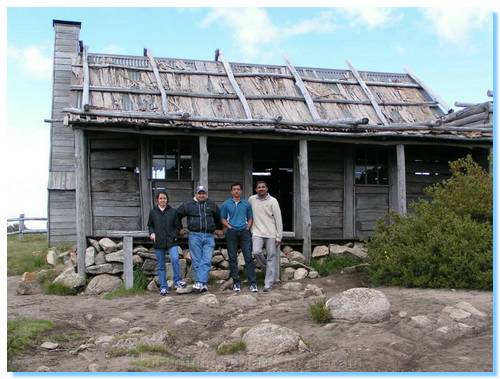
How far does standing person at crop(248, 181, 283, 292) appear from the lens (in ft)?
32.4

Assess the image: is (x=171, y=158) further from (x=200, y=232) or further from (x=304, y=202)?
(x=200, y=232)

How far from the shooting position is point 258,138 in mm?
→ 11695

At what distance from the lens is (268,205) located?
32.6 ft

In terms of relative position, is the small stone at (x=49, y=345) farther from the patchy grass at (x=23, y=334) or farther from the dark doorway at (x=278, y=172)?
the dark doorway at (x=278, y=172)

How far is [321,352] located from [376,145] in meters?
8.48

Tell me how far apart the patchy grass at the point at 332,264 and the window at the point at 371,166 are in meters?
2.40

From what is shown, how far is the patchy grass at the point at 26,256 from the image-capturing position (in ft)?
46.3

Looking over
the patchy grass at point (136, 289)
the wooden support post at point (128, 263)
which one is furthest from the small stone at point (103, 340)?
the wooden support post at point (128, 263)

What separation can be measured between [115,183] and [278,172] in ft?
15.1

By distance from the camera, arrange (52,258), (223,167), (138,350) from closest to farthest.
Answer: (138,350), (223,167), (52,258)

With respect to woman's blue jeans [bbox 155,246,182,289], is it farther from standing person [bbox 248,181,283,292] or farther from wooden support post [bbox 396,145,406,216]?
wooden support post [bbox 396,145,406,216]

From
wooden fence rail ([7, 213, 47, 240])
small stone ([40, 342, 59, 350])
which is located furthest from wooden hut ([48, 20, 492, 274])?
wooden fence rail ([7, 213, 47, 240])

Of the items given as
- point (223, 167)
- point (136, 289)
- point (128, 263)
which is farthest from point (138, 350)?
point (223, 167)

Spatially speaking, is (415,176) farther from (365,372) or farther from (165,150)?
(365,372)
